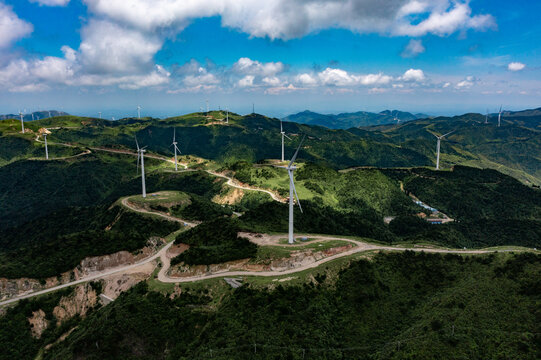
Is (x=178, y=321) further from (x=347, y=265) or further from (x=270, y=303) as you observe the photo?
(x=347, y=265)

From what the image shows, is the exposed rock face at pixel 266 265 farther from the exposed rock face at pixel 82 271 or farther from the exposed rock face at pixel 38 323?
the exposed rock face at pixel 38 323

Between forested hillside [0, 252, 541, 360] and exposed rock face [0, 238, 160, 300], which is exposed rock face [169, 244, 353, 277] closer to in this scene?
forested hillside [0, 252, 541, 360]

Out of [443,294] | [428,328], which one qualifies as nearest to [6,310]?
[428,328]

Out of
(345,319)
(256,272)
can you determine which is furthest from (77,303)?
(345,319)

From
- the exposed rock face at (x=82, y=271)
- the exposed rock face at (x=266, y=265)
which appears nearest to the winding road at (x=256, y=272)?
the exposed rock face at (x=266, y=265)

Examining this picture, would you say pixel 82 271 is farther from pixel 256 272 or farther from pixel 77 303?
pixel 256 272
